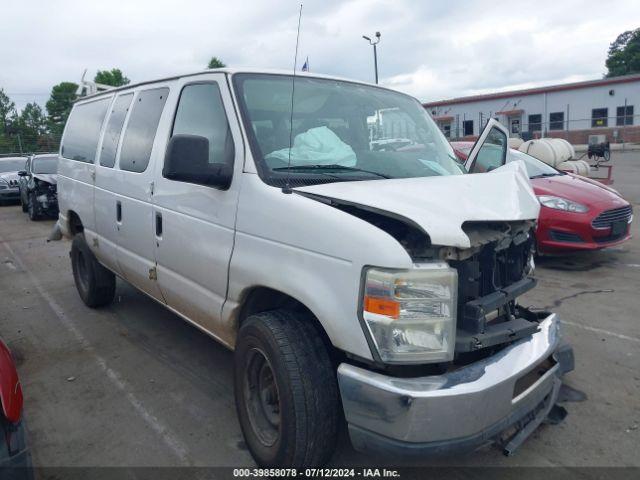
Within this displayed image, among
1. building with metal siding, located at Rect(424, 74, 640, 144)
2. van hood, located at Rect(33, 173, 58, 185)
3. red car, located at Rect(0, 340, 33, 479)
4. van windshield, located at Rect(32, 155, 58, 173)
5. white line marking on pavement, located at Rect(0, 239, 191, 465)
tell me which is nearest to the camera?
red car, located at Rect(0, 340, 33, 479)

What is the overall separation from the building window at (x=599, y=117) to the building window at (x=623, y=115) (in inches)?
28.5

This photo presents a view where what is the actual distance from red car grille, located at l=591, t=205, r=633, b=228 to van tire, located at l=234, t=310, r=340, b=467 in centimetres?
527

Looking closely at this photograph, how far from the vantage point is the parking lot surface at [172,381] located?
3.07m

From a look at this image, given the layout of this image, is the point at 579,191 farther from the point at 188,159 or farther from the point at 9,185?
the point at 9,185

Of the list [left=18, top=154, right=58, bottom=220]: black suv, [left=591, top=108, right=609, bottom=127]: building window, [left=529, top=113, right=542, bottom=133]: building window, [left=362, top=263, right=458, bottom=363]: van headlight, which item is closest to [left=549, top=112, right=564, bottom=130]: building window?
[left=529, top=113, right=542, bottom=133]: building window

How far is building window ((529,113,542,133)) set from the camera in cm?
3890

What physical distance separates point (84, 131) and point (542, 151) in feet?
39.4

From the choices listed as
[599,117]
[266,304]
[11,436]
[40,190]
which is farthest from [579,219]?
[599,117]

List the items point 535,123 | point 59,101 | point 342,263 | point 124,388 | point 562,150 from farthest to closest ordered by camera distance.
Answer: point 59,101
point 535,123
point 562,150
point 124,388
point 342,263

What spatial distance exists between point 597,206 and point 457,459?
4853 mm

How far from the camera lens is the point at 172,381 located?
4.02m

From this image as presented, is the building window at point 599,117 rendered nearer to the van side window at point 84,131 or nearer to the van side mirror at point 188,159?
the van side window at point 84,131

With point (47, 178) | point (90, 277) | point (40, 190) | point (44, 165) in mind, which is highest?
point (44, 165)

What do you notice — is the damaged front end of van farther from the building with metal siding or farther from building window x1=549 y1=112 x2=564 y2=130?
building window x1=549 y1=112 x2=564 y2=130
